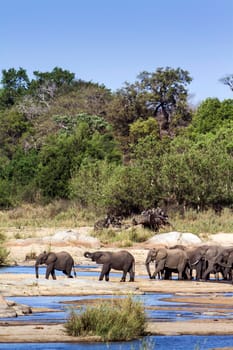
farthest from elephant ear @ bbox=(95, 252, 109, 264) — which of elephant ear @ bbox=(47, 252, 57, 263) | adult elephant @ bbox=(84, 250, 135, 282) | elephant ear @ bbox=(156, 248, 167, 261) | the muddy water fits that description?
the muddy water

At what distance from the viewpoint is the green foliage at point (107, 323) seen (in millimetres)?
15516

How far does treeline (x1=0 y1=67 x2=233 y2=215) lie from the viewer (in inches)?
1960

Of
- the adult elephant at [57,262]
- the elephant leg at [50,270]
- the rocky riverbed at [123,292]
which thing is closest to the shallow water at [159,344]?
the rocky riverbed at [123,292]

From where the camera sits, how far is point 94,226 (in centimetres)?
4578

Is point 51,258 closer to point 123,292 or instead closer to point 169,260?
point 169,260

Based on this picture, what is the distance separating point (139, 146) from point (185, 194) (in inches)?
244

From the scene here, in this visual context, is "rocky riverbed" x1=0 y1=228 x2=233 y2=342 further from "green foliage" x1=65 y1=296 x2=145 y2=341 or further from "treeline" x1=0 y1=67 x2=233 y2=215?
"treeline" x1=0 y1=67 x2=233 y2=215

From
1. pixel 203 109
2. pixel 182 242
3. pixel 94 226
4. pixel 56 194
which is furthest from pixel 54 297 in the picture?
pixel 203 109

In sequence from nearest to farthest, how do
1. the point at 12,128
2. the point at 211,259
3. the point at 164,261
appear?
the point at 164,261, the point at 211,259, the point at 12,128

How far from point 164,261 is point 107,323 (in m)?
12.5

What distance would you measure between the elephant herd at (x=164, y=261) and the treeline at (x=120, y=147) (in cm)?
1937

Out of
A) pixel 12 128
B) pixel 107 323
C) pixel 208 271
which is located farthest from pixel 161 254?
pixel 12 128

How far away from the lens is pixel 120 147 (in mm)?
73688

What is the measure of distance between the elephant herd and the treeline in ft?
63.6
